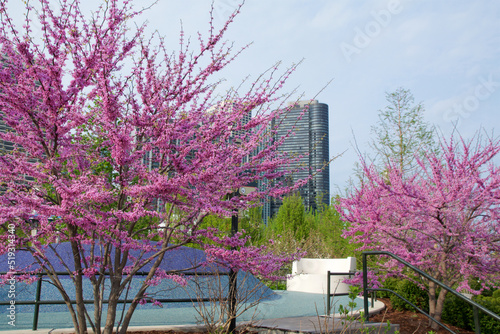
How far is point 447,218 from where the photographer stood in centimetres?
668

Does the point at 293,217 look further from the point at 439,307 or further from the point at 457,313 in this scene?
the point at 439,307

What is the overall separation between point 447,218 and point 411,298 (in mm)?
3271

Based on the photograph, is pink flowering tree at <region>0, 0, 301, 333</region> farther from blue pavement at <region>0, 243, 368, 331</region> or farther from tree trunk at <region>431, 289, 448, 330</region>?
tree trunk at <region>431, 289, 448, 330</region>

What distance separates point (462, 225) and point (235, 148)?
4.64 metres

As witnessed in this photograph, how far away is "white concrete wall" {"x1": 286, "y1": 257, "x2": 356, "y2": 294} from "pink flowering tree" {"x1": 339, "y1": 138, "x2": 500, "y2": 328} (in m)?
4.85

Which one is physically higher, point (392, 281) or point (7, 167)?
point (7, 167)

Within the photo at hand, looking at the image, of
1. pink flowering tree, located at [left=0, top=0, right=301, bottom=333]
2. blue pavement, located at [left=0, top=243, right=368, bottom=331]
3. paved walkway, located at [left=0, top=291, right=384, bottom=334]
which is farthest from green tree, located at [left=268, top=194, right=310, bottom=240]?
pink flowering tree, located at [left=0, top=0, right=301, bottom=333]

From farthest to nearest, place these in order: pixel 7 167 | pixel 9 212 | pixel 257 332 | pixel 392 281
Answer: pixel 392 281 → pixel 257 332 → pixel 7 167 → pixel 9 212

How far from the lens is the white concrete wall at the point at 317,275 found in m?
12.3

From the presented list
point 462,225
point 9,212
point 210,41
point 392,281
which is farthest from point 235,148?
point 392,281

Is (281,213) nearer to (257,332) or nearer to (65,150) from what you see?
(257,332)

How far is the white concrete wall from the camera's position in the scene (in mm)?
12305

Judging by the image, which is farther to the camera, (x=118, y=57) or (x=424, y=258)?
(x=424, y=258)

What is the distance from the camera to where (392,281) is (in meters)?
10.5
